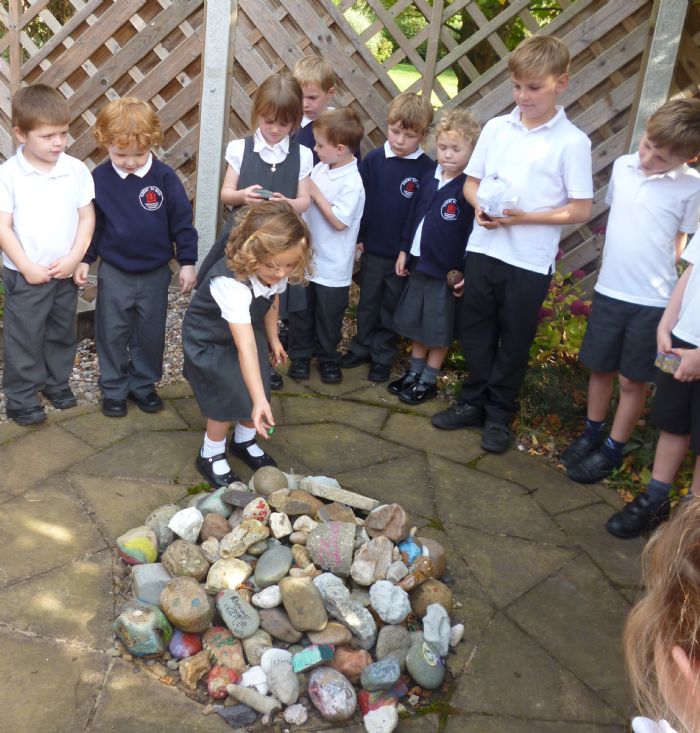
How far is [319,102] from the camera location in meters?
4.50

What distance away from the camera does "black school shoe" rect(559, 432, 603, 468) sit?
12.9 ft

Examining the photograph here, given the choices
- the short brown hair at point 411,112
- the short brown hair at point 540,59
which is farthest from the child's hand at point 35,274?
the short brown hair at point 540,59

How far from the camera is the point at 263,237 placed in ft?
9.82

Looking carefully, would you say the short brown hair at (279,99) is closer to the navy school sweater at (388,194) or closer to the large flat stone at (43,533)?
the navy school sweater at (388,194)

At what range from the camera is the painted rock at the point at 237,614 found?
8.47 feet

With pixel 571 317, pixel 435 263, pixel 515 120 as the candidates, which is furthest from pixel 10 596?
pixel 571 317

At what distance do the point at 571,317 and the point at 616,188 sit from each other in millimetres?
1094

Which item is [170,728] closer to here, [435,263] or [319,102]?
[435,263]

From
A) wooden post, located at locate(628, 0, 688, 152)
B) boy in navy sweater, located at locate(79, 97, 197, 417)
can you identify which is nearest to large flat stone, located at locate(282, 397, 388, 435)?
boy in navy sweater, located at locate(79, 97, 197, 417)

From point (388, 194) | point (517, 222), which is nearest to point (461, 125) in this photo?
point (388, 194)

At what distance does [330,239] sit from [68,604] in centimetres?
239

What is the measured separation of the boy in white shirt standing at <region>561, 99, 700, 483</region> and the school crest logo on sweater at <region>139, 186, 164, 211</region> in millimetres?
2084

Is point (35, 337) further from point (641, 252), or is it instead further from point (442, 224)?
point (641, 252)

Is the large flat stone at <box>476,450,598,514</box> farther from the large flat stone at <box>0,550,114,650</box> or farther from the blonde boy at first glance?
the blonde boy
